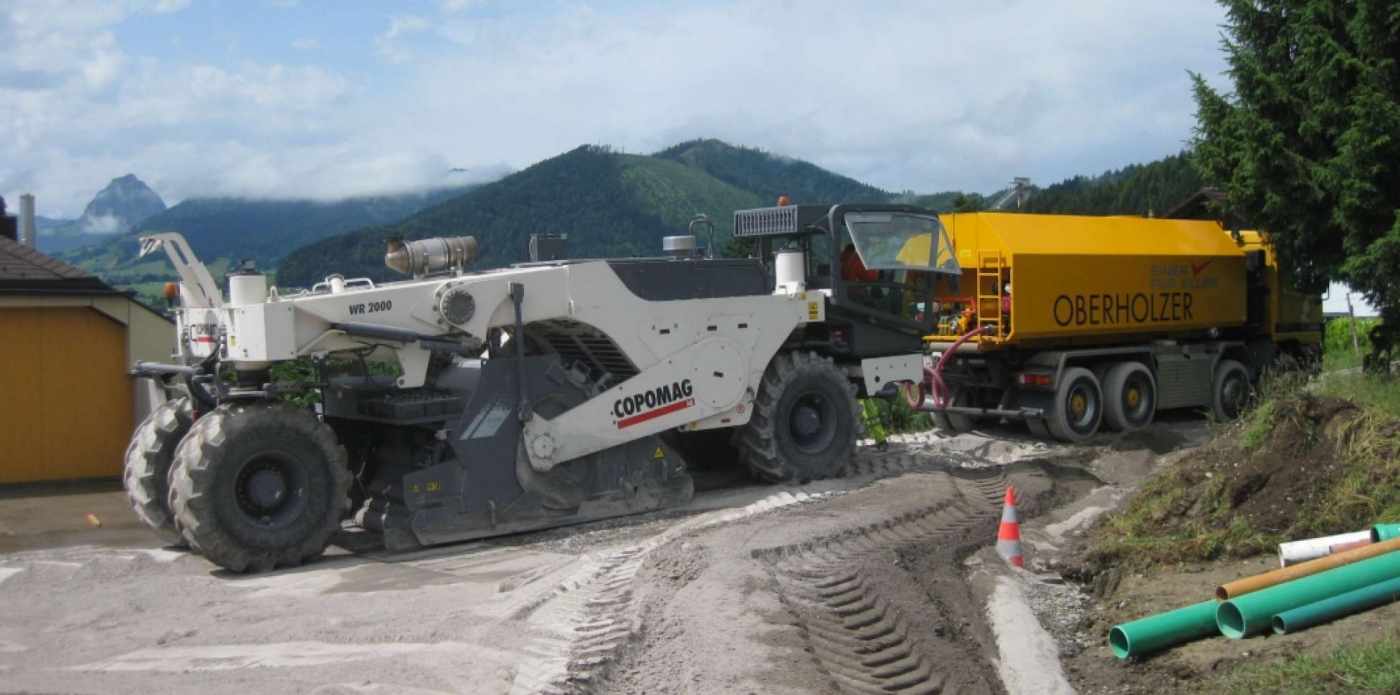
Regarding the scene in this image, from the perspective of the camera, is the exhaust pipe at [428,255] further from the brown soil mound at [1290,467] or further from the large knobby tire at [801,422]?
the brown soil mound at [1290,467]

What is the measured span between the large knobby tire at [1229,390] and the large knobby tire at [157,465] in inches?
503

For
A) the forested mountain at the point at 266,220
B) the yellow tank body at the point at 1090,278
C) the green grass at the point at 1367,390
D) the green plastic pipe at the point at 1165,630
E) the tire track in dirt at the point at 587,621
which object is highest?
the forested mountain at the point at 266,220

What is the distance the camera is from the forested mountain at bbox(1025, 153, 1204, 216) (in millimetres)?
41188

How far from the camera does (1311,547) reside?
24.3 ft

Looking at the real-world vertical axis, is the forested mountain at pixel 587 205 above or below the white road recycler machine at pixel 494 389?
above

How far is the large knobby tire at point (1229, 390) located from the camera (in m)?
16.7

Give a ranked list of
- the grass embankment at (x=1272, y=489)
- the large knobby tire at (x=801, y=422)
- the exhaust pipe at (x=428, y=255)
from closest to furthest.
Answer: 1. the grass embankment at (x=1272, y=489)
2. the exhaust pipe at (x=428, y=255)
3. the large knobby tire at (x=801, y=422)

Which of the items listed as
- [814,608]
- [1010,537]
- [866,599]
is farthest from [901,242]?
[814,608]

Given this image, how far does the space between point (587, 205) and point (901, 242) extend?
44148mm

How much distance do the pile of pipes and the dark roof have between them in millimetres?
12969

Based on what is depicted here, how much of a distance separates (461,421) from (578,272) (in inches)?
63.9

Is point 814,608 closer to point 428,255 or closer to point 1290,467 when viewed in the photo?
point 1290,467

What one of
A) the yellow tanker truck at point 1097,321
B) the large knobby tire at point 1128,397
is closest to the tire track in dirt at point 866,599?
the yellow tanker truck at point 1097,321

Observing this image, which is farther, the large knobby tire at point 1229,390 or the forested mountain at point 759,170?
the forested mountain at point 759,170
